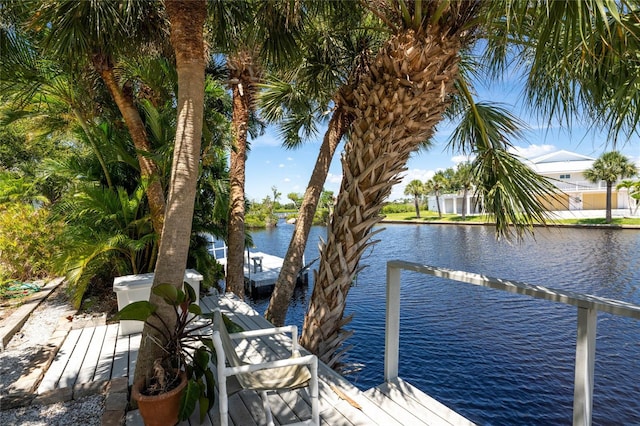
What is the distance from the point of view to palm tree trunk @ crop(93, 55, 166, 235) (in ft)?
17.4

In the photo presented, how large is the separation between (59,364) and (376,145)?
4.23 meters

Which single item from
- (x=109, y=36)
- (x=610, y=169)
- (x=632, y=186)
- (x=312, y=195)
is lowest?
(x=312, y=195)

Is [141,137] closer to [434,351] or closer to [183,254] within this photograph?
[183,254]

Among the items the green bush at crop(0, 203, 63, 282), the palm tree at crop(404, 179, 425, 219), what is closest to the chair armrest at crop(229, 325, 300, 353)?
the green bush at crop(0, 203, 63, 282)

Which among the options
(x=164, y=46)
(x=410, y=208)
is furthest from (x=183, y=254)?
(x=410, y=208)

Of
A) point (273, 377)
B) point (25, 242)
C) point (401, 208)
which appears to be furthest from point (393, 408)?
point (401, 208)

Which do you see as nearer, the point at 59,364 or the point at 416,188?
the point at 59,364

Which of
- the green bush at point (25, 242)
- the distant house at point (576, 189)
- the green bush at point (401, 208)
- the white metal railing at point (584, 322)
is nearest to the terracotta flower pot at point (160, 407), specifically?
the white metal railing at point (584, 322)

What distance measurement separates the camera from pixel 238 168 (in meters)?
7.29

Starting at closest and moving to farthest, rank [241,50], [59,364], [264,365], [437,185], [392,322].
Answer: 1. [264,365]
2. [392,322]
3. [59,364]
4. [241,50]
5. [437,185]

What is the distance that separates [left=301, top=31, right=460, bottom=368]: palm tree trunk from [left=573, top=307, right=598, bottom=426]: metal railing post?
7.61 feet

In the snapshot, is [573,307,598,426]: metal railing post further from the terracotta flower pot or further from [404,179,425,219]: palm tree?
[404,179,425,219]: palm tree

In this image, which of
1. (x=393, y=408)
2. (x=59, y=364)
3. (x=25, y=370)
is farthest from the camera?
(x=59, y=364)

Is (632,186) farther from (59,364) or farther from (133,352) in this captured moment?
(59,364)
